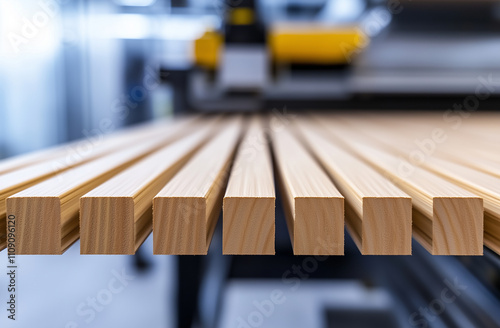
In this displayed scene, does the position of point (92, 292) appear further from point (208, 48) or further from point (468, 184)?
point (468, 184)

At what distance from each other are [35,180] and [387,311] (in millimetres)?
1339

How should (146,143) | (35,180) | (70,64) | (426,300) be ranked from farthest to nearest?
1. (70,64)
2. (426,300)
3. (146,143)
4. (35,180)

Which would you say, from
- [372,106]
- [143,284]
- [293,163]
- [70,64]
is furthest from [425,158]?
[70,64]

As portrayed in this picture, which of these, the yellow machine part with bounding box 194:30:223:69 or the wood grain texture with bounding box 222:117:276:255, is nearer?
the wood grain texture with bounding box 222:117:276:255

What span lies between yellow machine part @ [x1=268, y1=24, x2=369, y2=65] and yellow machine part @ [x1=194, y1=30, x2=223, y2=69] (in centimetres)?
18

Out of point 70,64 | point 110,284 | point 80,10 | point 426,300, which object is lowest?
point 110,284

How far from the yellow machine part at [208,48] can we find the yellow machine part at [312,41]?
0.59 feet

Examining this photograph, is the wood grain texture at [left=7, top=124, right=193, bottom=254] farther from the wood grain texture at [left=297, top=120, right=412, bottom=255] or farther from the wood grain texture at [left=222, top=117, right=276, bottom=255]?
the wood grain texture at [left=297, top=120, right=412, bottom=255]

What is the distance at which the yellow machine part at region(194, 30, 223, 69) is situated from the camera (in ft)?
5.11

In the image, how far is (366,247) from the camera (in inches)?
14.6

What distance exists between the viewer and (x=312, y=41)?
1.51 metres

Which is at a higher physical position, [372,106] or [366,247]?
[372,106]

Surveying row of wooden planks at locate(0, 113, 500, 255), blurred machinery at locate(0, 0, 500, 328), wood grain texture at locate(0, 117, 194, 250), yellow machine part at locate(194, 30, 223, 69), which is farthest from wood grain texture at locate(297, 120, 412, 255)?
yellow machine part at locate(194, 30, 223, 69)

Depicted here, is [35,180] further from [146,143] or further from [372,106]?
[372,106]
